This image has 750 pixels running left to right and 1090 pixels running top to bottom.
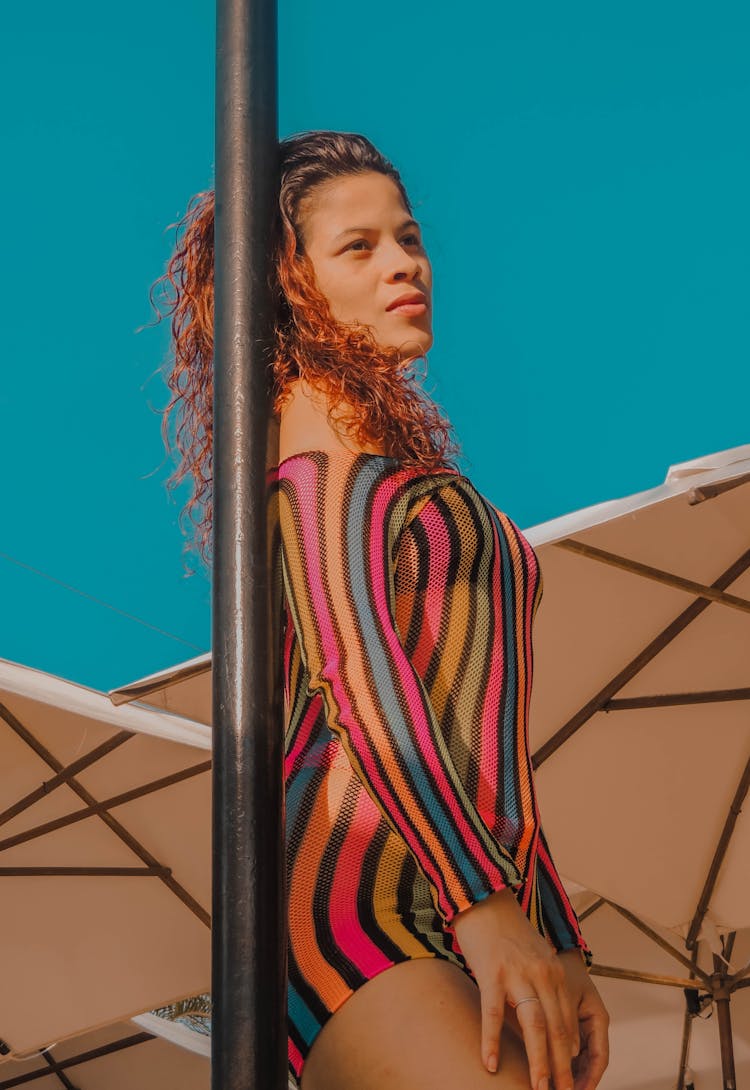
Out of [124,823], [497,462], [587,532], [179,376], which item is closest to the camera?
[179,376]

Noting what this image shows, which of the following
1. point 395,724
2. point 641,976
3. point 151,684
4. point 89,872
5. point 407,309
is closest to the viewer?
point 395,724

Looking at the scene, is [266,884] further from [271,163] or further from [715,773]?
[715,773]

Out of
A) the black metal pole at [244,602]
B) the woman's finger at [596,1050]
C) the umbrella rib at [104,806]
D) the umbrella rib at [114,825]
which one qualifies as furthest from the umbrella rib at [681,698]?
the black metal pole at [244,602]

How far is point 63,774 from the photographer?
608cm

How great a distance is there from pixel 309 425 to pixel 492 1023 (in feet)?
2.35

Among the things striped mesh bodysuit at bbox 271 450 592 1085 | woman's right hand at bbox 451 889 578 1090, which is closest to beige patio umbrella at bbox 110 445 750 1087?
striped mesh bodysuit at bbox 271 450 592 1085

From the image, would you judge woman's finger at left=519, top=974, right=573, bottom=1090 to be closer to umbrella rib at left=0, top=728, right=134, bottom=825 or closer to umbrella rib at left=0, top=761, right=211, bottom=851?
umbrella rib at left=0, top=728, right=134, bottom=825

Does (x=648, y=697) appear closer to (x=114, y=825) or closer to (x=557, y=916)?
(x=114, y=825)

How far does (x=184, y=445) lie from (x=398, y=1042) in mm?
1006

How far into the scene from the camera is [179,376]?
6.08 feet

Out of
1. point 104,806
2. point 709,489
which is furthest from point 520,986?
point 104,806

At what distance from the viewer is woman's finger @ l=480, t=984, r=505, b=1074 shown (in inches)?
44.9

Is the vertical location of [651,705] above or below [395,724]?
above

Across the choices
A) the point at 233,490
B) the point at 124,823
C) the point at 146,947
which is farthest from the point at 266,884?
the point at 146,947
